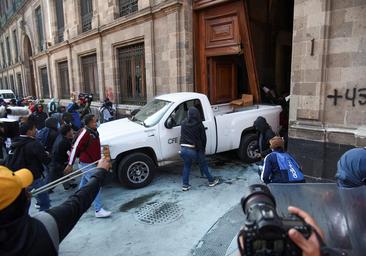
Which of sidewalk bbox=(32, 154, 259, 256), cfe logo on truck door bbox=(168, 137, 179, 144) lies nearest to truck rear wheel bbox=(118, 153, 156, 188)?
sidewalk bbox=(32, 154, 259, 256)

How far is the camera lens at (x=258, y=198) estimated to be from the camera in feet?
4.34

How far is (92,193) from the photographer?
2121 mm

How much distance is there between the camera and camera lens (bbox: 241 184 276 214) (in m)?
1.32

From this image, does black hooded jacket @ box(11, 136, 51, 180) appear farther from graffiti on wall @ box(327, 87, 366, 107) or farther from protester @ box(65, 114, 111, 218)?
graffiti on wall @ box(327, 87, 366, 107)

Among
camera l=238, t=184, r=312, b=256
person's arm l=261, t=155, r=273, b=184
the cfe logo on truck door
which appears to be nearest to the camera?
camera l=238, t=184, r=312, b=256

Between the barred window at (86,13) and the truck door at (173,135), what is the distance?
33.2ft

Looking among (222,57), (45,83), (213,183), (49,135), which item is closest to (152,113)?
(213,183)

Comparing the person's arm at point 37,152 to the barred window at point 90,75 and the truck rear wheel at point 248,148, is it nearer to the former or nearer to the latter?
the truck rear wheel at point 248,148

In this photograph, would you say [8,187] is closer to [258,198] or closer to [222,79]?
[258,198]

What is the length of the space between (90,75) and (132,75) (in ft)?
13.7

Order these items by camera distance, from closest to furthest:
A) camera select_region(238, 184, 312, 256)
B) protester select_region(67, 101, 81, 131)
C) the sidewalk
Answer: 1. camera select_region(238, 184, 312, 256)
2. the sidewalk
3. protester select_region(67, 101, 81, 131)

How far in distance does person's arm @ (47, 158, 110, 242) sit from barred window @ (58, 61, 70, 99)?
55.9 feet

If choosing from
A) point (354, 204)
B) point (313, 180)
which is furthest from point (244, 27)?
point (354, 204)

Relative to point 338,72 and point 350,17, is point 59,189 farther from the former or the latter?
point 350,17
